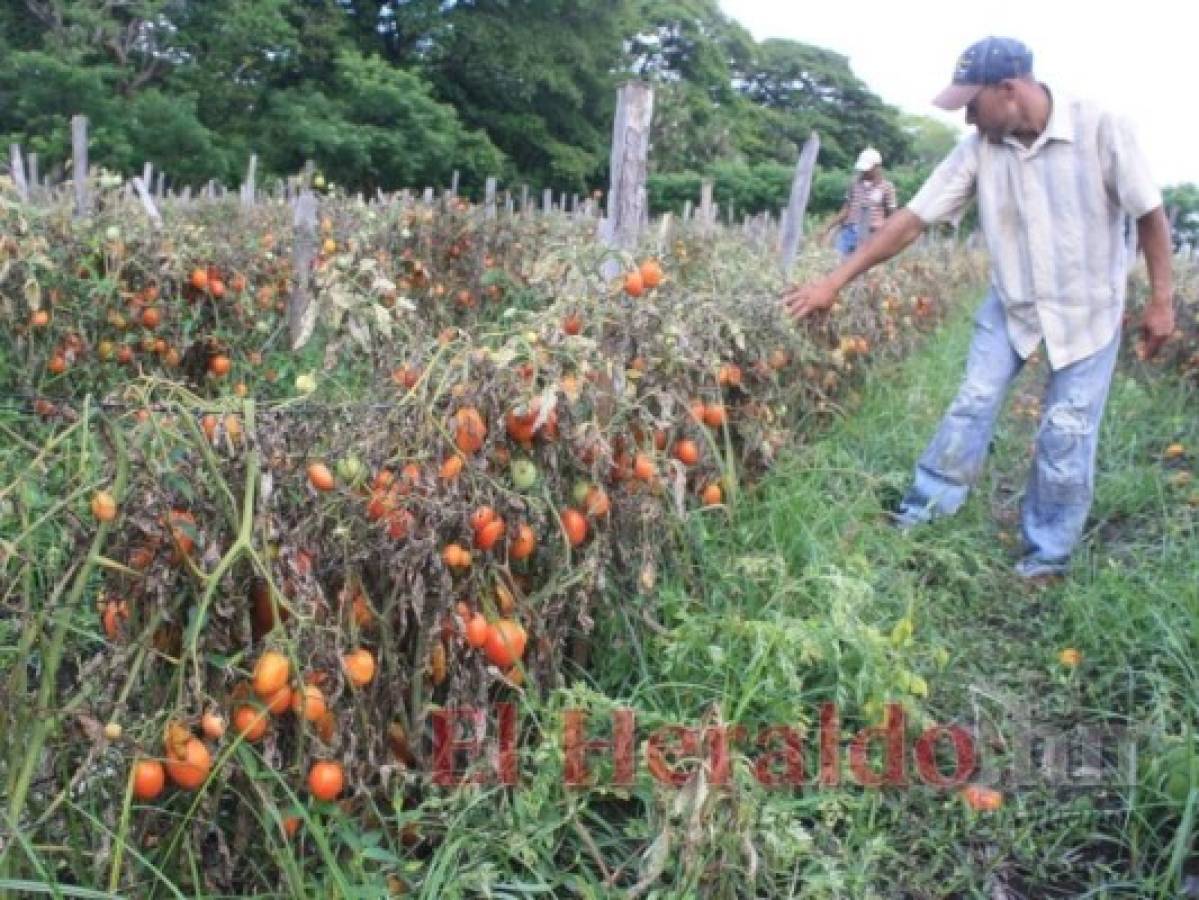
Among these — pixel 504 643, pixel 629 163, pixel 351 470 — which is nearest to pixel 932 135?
pixel 629 163

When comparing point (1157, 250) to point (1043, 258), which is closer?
point (1157, 250)

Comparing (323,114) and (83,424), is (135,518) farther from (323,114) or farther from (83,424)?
(323,114)

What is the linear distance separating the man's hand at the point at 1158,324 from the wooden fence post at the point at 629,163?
1.57 m

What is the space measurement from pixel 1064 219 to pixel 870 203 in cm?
593

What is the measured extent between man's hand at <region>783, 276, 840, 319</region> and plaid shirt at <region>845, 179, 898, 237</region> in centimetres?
556

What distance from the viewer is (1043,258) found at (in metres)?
3.20

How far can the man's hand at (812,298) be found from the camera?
3346 mm

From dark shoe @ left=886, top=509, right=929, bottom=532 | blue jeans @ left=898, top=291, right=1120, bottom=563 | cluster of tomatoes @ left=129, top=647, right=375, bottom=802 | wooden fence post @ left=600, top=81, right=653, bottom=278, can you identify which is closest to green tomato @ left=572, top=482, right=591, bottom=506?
cluster of tomatoes @ left=129, top=647, right=375, bottom=802

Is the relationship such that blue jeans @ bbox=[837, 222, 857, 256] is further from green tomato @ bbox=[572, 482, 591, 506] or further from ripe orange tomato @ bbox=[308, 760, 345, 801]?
ripe orange tomato @ bbox=[308, 760, 345, 801]

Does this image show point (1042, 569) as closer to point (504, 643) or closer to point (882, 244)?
point (882, 244)

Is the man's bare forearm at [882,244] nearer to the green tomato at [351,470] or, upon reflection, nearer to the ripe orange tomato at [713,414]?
the ripe orange tomato at [713,414]

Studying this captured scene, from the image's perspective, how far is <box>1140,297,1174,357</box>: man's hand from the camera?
3.16 m

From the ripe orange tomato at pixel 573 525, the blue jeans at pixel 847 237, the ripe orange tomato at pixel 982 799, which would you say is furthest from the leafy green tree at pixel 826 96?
the ripe orange tomato at pixel 573 525

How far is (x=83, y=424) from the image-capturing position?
1.42 metres
